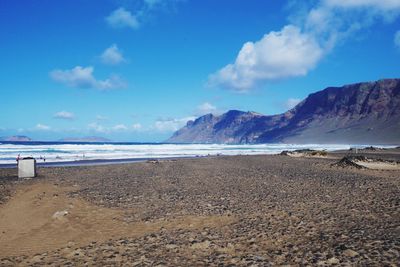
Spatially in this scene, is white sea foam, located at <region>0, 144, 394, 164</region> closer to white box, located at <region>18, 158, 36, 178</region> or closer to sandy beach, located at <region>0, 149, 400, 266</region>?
white box, located at <region>18, 158, 36, 178</region>

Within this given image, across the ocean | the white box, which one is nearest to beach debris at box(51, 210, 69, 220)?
the white box

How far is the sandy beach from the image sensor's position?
20.2 ft

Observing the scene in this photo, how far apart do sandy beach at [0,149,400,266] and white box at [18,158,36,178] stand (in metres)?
4.36

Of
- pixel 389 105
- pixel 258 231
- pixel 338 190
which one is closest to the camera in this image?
pixel 258 231

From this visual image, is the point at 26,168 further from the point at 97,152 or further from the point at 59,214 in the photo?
the point at 97,152

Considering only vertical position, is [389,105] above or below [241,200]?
above

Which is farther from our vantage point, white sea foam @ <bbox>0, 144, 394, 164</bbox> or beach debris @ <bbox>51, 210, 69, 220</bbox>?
white sea foam @ <bbox>0, 144, 394, 164</bbox>

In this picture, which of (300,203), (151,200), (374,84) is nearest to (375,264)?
(300,203)

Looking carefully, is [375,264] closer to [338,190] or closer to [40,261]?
[40,261]

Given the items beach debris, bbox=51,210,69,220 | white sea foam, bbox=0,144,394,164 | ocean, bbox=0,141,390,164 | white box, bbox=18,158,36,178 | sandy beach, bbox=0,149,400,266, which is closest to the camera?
sandy beach, bbox=0,149,400,266

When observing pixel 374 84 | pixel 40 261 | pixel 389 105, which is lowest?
pixel 40 261

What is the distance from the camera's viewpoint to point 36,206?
35.3 feet

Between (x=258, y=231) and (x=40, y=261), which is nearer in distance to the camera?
(x=40, y=261)

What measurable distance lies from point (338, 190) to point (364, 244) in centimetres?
713
